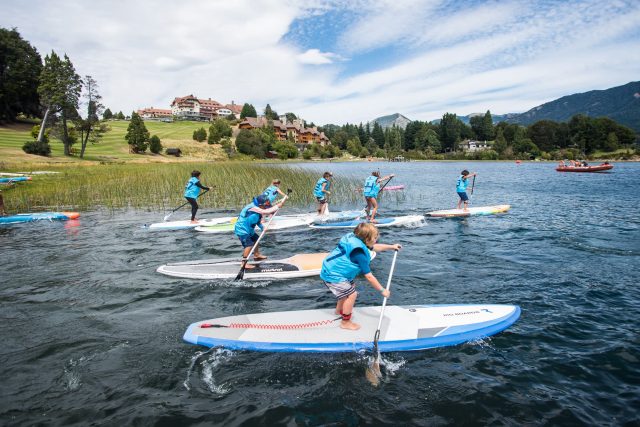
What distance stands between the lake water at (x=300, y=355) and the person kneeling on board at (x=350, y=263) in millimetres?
910

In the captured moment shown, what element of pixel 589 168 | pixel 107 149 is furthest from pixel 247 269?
pixel 107 149

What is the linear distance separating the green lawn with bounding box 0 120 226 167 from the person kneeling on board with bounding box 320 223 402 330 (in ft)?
139

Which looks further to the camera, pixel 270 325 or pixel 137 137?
pixel 137 137

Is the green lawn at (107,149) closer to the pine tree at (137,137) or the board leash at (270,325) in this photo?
the pine tree at (137,137)

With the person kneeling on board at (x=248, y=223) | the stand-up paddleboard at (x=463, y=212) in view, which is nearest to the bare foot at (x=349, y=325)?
the person kneeling on board at (x=248, y=223)

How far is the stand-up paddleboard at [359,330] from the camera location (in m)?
5.83

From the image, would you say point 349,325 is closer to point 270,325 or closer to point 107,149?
point 270,325

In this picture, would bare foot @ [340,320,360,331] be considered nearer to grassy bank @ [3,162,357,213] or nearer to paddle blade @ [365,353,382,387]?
paddle blade @ [365,353,382,387]

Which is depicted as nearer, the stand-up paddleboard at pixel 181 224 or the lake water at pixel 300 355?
the lake water at pixel 300 355

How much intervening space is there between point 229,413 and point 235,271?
511 cm

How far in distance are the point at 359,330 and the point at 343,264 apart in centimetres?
123

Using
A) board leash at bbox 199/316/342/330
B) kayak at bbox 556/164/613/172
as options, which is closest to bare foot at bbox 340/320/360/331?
board leash at bbox 199/316/342/330

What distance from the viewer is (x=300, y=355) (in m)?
5.82

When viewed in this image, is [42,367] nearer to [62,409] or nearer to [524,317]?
[62,409]
